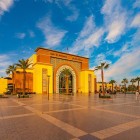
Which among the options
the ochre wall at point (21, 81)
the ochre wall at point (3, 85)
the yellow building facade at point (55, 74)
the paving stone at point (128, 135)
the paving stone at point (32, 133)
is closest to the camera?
the paving stone at point (128, 135)

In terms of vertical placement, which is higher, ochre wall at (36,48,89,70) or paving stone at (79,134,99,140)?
ochre wall at (36,48,89,70)

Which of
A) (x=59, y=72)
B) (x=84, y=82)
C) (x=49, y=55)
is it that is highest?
(x=49, y=55)

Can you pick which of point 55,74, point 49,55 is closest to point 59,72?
point 55,74

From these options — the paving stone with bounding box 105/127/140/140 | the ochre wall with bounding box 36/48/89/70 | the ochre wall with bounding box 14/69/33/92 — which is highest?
the ochre wall with bounding box 36/48/89/70

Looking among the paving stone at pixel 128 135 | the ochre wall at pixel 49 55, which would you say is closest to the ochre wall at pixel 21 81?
the ochre wall at pixel 49 55

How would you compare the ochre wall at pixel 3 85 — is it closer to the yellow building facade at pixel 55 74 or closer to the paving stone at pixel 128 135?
the yellow building facade at pixel 55 74

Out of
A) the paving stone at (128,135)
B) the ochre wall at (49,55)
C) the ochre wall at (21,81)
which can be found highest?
the ochre wall at (49,55)

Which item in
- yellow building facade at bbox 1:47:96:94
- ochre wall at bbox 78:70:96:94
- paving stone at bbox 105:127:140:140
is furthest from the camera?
ochre wall at bbox 78:70:96:94

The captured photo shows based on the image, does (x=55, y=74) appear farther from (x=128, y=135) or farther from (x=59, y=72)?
(x=128, y=135)

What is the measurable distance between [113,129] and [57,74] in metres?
54.2

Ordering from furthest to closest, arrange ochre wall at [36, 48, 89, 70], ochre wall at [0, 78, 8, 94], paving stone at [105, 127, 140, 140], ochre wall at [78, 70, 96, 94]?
ochre wall at [78, 70, 96, 94], ochre wall at [36, 48, 89, 70], ochre wall at [0, 78, 8, 94], paving stone at [105, 127, 140, 140]

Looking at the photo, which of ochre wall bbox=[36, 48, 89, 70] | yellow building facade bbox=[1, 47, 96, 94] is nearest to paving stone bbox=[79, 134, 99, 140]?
yellow building facade bbox=[1, 47, 96, 94]

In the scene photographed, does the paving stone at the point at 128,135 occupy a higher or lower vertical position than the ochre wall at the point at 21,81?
lower

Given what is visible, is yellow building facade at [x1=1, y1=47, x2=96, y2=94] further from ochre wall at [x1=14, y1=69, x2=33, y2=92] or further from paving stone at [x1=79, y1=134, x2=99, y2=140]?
paving stone at [x1=79, y1=134, x2=99, y2=140]
